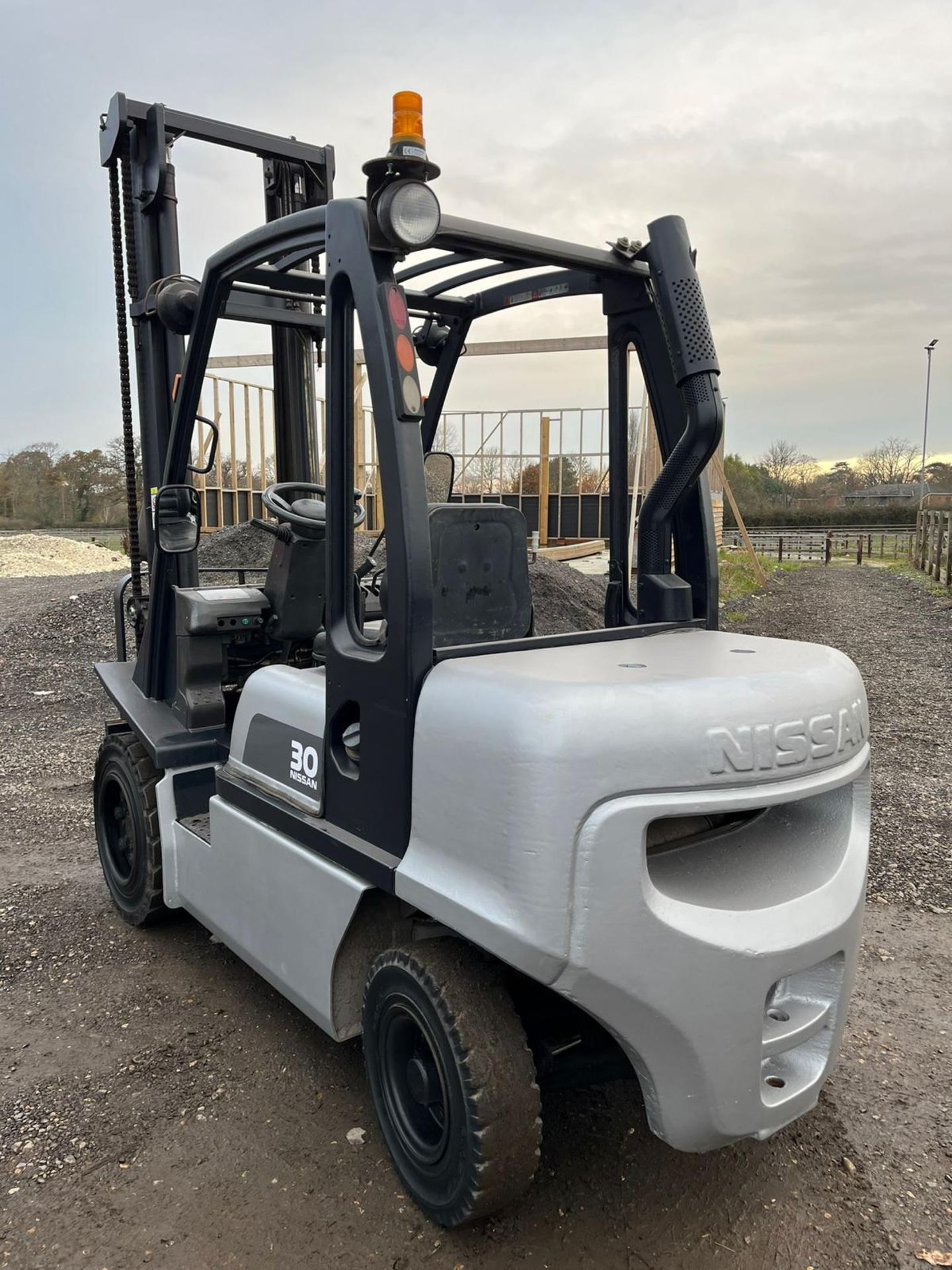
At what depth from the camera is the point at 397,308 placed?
2.42m

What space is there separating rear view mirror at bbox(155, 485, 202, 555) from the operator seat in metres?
0.35

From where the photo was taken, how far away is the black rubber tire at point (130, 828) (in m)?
3.94

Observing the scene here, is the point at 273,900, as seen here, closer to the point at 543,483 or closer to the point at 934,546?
the point at 543,483

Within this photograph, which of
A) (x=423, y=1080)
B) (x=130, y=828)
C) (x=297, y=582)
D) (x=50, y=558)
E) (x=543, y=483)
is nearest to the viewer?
(x=423, y=1080)

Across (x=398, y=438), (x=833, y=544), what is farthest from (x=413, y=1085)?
(x=833, y=544)

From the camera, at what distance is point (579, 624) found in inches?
445

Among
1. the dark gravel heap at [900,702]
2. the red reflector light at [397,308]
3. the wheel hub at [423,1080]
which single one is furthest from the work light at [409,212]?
the dark gravel heap at [900,702]

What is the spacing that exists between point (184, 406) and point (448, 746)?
2.01m

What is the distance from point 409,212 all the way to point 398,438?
542 millimetres

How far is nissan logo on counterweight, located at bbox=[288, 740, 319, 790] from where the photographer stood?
2.85 meters

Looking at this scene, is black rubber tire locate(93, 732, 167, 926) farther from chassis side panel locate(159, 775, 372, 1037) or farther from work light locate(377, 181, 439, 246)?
work light locate(377, 181, 439, 246)

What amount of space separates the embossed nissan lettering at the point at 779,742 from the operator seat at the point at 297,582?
7.06 feet

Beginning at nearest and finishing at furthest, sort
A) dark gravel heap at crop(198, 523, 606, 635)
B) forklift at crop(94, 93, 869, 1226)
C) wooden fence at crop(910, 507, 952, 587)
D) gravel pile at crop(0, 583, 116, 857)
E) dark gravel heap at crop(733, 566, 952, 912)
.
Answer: forklift at crop(94, 93, 869, 1226) → dark gravel heap at crop(733, 566, 952, 912) → gravel pile at crop(0, 583, 116, 857) → dark gravel heap at crop(198, 523, 606, 635) → wooden fence at crop(910, 507, 952, 587)

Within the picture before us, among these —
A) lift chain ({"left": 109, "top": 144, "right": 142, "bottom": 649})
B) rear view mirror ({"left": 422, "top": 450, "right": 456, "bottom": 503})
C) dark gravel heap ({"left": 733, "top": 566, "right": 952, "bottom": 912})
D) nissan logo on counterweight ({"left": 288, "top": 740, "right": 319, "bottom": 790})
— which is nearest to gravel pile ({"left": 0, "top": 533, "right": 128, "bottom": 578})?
dark gravel heap ({"left": 733, "top": 566, "right": 952, "bottom": 912})
